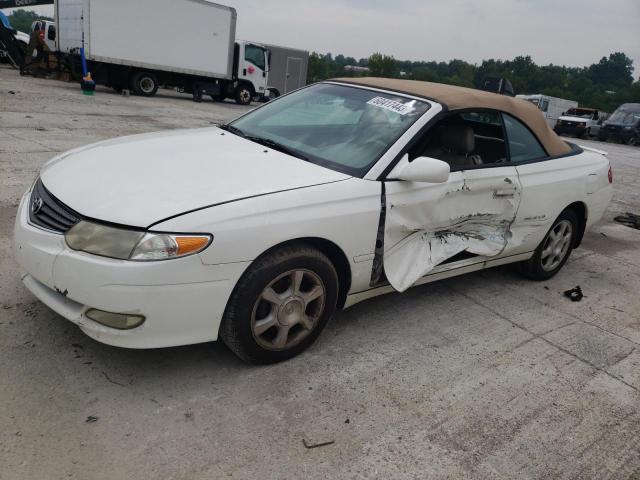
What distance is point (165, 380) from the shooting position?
8.69ft

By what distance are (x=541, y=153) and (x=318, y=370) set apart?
2.65 m

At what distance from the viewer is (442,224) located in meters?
3.44

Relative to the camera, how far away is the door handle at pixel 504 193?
371 cm

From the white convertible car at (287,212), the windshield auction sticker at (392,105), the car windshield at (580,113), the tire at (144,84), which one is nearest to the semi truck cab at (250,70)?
the tire at (144,84)

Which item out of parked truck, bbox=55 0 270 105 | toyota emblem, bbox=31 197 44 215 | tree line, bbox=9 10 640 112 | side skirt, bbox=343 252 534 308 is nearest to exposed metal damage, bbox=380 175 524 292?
side skirt, bbox=343 252 534 308

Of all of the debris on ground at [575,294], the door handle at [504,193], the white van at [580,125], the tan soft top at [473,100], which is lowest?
the debris on ground at [575,294]

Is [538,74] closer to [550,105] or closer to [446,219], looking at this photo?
[550,105]

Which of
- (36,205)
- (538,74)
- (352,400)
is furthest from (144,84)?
(538,74)

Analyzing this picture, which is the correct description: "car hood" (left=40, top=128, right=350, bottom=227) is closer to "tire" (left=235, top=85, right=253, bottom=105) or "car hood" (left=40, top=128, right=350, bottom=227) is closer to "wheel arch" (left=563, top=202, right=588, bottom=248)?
"wheel arch" (left=563, top=202, right=588, bottom=248)

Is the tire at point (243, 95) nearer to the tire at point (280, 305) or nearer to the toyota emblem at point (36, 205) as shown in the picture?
the toyota emblem at point (36, 205)

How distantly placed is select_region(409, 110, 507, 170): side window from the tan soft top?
0.08 meters

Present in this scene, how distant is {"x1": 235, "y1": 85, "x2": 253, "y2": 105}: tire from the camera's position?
2088 centimetres

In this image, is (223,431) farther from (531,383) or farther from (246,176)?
(531,383)

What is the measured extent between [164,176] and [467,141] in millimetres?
2185
